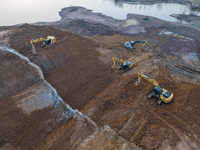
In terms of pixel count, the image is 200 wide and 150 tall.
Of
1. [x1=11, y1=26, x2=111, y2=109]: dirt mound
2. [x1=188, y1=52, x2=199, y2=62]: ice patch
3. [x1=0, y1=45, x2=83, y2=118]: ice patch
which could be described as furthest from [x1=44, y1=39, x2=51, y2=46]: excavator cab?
[x1=188, y1=52, x2=199, y2=62]: ice patch

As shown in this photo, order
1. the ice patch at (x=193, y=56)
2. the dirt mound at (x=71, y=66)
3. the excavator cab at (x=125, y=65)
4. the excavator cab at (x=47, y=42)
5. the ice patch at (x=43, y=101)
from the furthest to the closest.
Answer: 1. the ice patch at (x=193, y=56)
2. the excavator cab at (x=47, y=42)
3. the excavator cab at (x=125, y=65)
4. the dirt mound at (x=71, y=66)
5. the ice patch at (x=43, y=101)

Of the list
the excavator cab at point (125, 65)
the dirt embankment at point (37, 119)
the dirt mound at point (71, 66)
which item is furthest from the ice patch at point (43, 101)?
the excavator cab at point (125, 65)

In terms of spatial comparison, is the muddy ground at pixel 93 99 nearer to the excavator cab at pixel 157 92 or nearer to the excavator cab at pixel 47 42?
the excavator cab at pixel 157 92

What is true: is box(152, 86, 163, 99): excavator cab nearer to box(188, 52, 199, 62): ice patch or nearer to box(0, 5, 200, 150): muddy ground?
box(0, 5, 200, 150): muddy ground

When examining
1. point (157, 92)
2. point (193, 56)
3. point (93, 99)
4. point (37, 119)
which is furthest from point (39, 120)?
point (193, 56)

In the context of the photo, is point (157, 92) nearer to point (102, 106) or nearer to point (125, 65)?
point (102, 106)

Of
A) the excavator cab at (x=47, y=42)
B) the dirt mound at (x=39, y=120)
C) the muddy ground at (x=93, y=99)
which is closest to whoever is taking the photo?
the dirt mound at (x=39, y=120)

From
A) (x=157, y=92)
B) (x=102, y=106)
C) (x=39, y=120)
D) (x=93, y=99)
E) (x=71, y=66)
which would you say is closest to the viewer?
(x=39, y=120)
